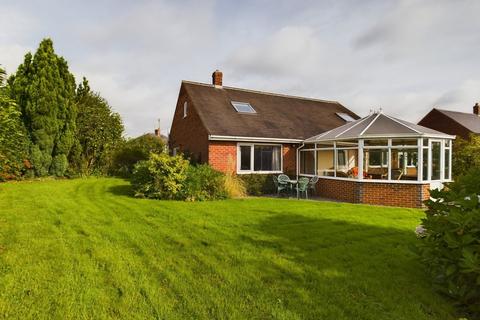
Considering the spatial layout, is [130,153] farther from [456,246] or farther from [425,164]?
[456,246]

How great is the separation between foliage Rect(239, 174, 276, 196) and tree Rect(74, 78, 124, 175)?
11568mm

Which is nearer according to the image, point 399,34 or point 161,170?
point 161,170

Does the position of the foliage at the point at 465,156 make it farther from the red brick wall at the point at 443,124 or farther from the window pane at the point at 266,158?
Answer: the red brick wall at the point at 443,124

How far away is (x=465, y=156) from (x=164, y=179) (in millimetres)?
16869

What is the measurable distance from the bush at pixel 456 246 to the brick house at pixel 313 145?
27.7 feet

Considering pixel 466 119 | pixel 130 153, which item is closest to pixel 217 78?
pixel 130 153

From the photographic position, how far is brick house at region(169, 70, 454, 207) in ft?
40.2

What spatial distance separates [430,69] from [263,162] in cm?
1019

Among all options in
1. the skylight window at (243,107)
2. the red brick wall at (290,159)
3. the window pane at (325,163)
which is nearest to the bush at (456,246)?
the window pane at (325,163)

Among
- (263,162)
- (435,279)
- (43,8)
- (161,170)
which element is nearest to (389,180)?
(263,162)

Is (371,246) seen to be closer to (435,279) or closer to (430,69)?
(435,279)

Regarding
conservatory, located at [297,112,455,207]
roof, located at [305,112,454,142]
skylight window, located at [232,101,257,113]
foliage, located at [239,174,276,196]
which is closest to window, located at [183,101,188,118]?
skylight window, located at [232,101,257,113]

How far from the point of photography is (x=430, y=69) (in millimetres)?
15641

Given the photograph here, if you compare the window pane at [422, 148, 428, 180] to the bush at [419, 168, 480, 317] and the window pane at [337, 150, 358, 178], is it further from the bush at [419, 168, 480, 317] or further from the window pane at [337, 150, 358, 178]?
the bush at [419, 168, 480, 317]
